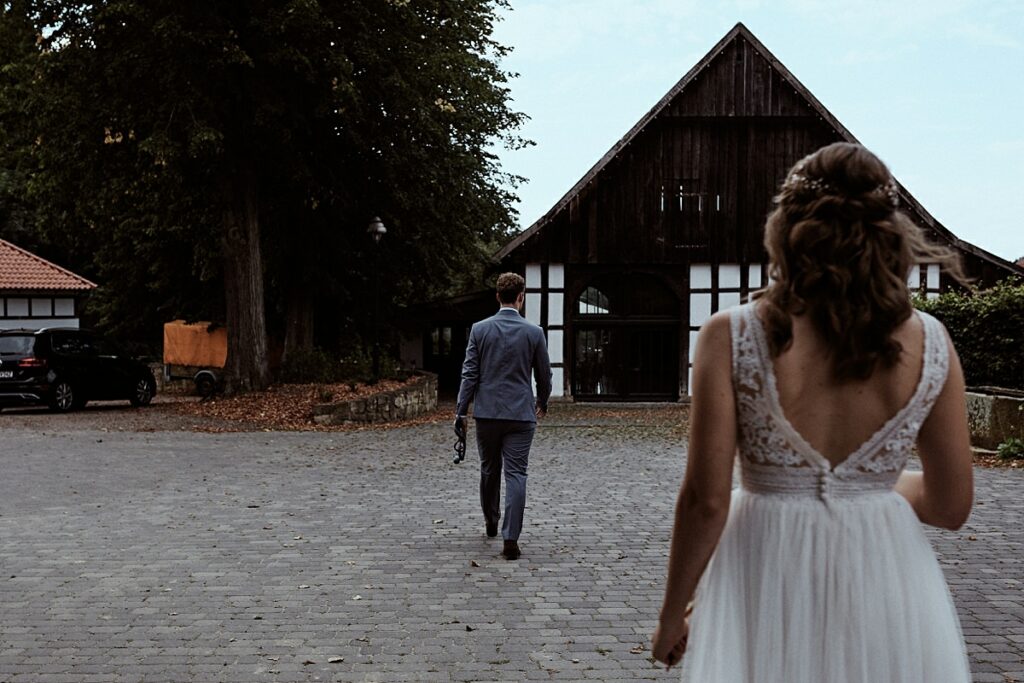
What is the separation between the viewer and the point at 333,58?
21.1m

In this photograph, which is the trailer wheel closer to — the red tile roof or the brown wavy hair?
the red tile roof

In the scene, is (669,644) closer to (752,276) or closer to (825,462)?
(825,462)

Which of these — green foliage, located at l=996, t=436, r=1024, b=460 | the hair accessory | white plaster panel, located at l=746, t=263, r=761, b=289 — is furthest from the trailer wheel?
the hair accessory

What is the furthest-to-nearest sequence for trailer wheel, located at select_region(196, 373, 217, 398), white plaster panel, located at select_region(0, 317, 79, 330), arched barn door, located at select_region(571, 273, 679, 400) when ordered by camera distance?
white plaster panel, located at select_region(0, 317, 79, 330)
trailer wheel, located at select_region(196, 373, 217, 398)
arched barn door, located at select_region(571, 273, 679, 400)

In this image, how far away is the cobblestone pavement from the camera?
17.1 ft

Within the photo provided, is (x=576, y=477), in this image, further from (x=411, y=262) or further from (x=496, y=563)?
(x=411, y=262)

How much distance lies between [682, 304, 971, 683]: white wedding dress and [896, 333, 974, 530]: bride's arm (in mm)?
39

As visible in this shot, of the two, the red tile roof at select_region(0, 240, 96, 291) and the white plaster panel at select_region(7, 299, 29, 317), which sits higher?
the red tile roof at select_region(0, 240, 96, 291)

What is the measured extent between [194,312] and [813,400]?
35.0 metres

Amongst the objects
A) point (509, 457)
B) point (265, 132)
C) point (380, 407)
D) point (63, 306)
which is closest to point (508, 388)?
point (509, 457)

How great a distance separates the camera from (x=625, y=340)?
29516mm

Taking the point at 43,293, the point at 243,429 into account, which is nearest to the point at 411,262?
the point at 243,429

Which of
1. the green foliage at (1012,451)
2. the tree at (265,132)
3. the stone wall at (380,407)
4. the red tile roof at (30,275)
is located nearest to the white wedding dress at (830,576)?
the green foliage at (1012,451)

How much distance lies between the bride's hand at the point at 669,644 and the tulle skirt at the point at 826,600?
0.12ft
